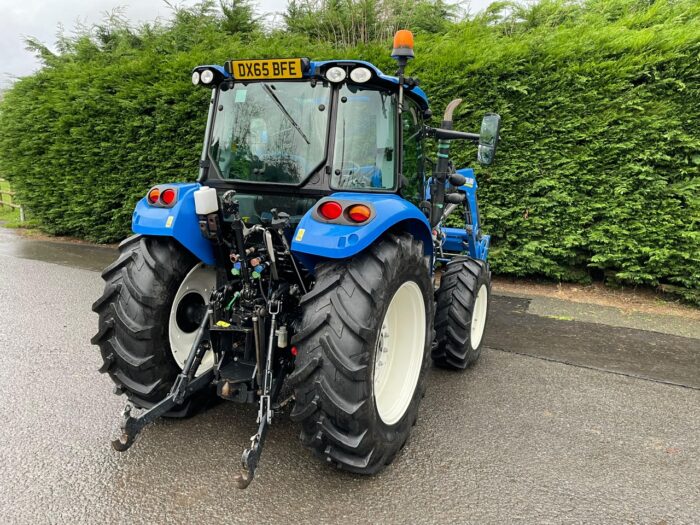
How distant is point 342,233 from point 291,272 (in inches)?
21.5

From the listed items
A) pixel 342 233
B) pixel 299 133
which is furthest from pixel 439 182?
pixel 342 233

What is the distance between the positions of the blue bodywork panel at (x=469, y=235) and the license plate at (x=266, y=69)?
2161 millimetres

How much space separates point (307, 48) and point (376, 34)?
1698mm

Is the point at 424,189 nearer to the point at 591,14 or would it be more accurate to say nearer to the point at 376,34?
the point at 591,14

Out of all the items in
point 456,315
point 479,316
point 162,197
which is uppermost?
point 162,197

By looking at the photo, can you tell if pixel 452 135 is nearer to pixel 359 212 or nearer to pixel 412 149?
pixel 412 149

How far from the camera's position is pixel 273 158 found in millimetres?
2848

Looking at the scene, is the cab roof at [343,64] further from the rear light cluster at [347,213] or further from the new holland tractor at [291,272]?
the rear light cluster at [347,213]

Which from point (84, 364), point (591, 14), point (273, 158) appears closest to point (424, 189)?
point (273, 158)

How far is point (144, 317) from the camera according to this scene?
2.61 meters

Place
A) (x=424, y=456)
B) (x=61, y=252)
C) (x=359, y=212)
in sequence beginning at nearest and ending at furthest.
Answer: (x=359, y=212) → (x=424, y=456) → (x=61, y=252)

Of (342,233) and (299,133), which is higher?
(299,133)

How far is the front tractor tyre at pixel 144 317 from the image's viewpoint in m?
2.62

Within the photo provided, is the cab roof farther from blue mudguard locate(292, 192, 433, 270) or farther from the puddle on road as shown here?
the puddle on road
